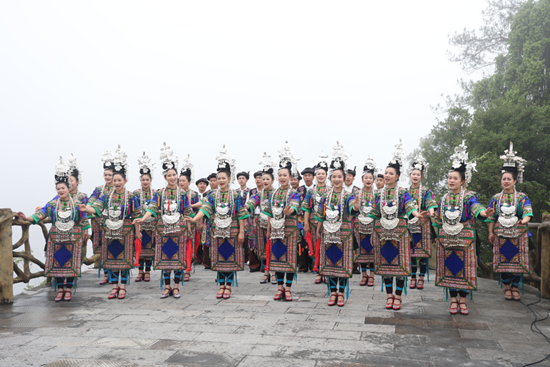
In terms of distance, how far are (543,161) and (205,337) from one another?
12.5 metres

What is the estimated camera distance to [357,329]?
4.65m

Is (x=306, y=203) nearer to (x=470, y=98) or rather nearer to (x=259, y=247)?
(x=259, y=247)

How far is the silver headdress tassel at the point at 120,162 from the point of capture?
654 cm

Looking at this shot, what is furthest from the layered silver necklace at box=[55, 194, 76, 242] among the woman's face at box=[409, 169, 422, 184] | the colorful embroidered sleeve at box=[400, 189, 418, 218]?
the woman's face at box=[409, 169, 422, 184]

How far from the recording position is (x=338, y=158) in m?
5.92

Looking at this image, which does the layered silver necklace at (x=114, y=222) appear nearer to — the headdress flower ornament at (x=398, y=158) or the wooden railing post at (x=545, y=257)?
the headdress flower ornament at (x=398, y=158)

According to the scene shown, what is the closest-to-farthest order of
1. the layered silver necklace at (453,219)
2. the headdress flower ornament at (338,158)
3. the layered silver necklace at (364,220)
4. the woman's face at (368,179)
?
1. the layered silver necklace at (453,219)
2. the headdress flower ornament at (338,158)
3. the layered silver necklace at (364,220)
4. the woman's face at (368,179)

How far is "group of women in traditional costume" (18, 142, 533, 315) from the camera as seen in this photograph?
18.0 ft

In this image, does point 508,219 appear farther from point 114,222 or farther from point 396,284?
point 114,222

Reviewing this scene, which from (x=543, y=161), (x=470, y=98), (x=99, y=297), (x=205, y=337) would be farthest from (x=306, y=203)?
(x=470, y=98)

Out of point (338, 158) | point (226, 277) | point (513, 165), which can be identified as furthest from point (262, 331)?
point (513, 165)

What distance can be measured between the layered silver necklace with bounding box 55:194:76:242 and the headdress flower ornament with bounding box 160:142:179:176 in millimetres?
1370

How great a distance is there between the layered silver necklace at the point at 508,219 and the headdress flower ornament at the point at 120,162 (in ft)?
17.7

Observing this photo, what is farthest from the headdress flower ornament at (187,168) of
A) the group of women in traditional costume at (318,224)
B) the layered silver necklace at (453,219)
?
the layered silver necklace at (453,219)
